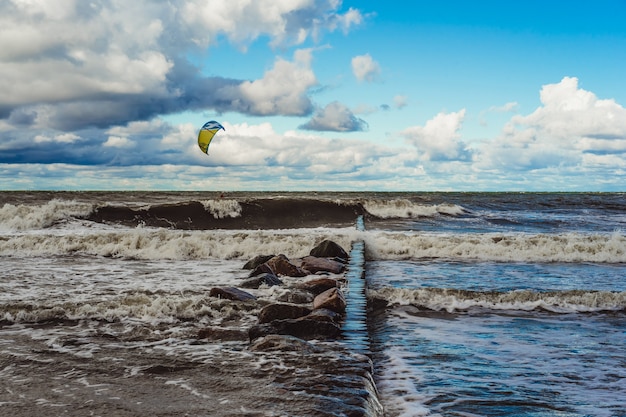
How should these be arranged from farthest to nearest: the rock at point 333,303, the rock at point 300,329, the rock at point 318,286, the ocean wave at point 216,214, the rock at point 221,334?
the ocean wave at point 216,214
the rock at point 318,286
the rock at point 333,303
the rock at point 221,334
the rock at point 300,329

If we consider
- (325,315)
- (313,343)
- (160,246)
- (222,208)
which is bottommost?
(160,246)

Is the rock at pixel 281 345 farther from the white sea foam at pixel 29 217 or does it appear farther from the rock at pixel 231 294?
the white sea foam at pixel 29 217

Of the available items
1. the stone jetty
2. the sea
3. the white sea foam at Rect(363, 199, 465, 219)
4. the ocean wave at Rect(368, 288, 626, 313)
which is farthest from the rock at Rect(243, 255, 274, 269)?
the white sea foam at Rect(363, 199, 465, 219)

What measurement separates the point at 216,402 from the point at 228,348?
162 cm

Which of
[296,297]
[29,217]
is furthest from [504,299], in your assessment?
[29,217]

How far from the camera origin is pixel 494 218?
3114 centimetres

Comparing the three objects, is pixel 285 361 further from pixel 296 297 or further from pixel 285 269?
pixel 285 269

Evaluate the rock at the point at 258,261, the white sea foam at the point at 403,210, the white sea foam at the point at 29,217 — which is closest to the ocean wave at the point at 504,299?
the rock at the point at 258,261

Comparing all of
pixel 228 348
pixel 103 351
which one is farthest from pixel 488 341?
pixel 103 351

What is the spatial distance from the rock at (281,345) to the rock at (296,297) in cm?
263

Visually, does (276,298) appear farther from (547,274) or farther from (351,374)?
(547,274)

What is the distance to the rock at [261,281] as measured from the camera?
927 cm

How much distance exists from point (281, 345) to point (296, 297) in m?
2.92

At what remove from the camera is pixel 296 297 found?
8.16 m
